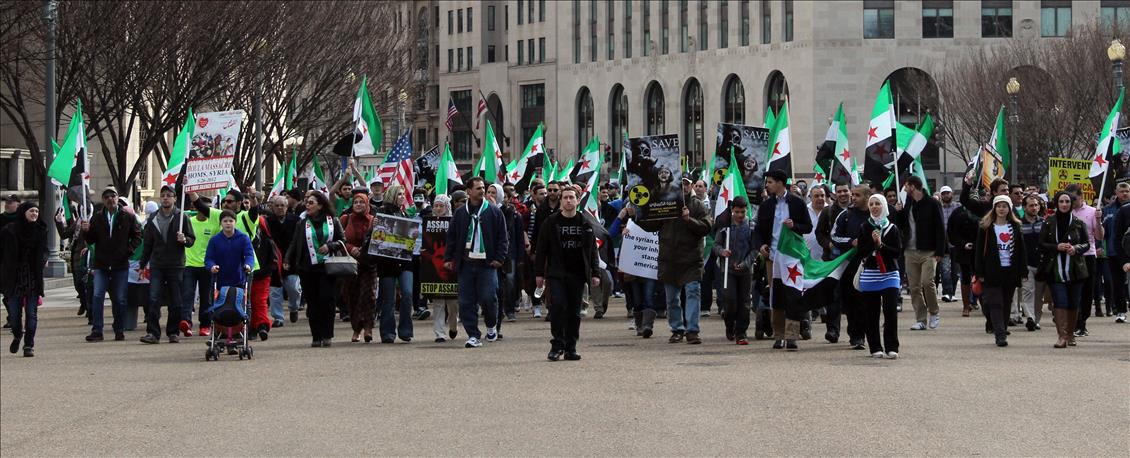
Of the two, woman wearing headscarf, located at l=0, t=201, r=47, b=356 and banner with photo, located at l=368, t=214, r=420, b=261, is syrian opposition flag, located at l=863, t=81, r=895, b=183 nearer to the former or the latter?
banner with photo, located at l=368, t=214, r=420, b=261

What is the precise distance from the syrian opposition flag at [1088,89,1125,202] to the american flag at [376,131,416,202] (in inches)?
366

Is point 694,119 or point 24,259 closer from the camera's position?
point 24,259

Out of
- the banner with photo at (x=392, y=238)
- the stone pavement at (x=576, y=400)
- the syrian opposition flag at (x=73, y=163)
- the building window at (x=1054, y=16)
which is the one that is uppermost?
the building window at (x=1054, y=16)

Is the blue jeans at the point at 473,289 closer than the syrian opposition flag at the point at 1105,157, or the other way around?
the blue jeans at the point at 473,289

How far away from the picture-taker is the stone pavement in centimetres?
1002

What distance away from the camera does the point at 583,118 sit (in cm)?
11419

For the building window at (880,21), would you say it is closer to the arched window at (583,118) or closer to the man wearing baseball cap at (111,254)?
the arched window at (583,118)

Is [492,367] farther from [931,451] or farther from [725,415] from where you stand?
[931,451]

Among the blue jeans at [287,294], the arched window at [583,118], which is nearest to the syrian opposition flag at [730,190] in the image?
the blue jeans at [287,294]

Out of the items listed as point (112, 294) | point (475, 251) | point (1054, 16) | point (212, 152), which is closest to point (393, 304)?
point (475, 251)

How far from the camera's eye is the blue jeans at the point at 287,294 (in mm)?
21062

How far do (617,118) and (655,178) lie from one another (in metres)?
91.8

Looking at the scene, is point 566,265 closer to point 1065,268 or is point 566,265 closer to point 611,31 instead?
point 1065,268

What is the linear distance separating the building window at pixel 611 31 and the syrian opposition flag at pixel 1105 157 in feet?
281
